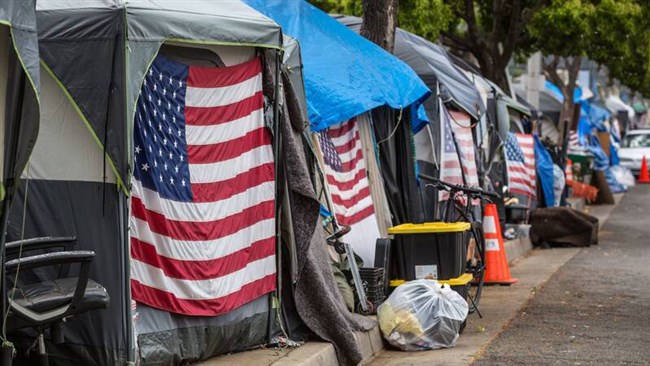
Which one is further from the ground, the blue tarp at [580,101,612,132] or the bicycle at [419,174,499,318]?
the blue tarp at [580,101,612,132]


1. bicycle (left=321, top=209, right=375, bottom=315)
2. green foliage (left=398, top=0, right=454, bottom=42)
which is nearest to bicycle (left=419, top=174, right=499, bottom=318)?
bicycle (left=321, top=209, right=375, bottom=315)

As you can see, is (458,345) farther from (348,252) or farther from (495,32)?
(495,32)

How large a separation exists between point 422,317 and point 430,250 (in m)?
1.09

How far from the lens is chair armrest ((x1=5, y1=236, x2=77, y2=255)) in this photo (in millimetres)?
6986

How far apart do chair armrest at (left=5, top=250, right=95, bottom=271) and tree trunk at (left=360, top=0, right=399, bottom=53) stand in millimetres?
7882

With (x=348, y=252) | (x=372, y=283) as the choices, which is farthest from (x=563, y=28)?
(x=348, y=252)

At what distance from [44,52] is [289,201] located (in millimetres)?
2558

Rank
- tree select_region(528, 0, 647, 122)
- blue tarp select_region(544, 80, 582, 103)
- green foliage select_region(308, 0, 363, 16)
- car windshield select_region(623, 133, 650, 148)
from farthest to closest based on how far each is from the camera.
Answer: car windshield select_region(623, 133, 650, 148) < blue tarp select_region(544, 80, 582, 103) < tree select_region(528, 0, 647, 122) < green foliage select_region(308, 0, 363, 16)

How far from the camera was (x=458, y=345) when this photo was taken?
10.2m

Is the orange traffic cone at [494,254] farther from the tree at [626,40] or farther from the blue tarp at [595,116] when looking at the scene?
the blue tarp at [595,116]

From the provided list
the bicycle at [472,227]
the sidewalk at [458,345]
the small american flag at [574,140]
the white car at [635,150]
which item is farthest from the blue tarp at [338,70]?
the white car at [635,150]

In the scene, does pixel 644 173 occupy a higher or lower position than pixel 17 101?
lower

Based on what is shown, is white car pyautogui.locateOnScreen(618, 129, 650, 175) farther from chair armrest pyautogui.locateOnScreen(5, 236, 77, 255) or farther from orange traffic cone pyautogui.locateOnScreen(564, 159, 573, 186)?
chair armrest pyautogui.locateOnScreen(5, 236, 77, 255)

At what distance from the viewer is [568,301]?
13.0 m
